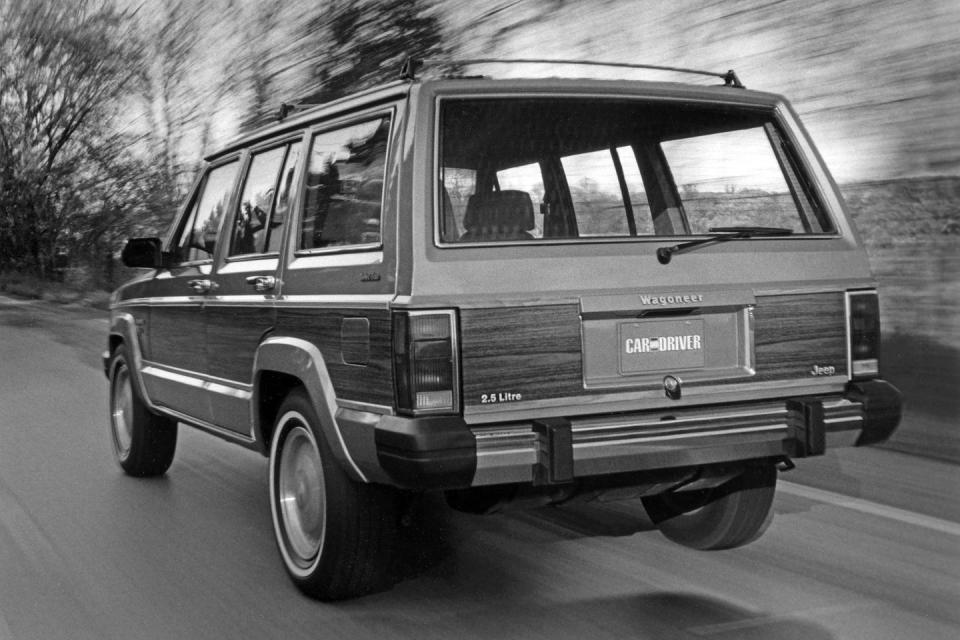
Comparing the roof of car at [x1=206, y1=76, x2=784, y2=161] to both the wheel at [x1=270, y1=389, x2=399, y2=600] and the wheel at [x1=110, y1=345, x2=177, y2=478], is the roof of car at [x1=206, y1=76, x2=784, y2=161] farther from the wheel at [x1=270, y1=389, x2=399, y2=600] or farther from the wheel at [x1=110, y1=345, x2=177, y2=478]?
the wheel at [x1=110, y1=345, x2=177, y2=478]

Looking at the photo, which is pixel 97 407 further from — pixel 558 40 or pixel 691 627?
pixel 691 627

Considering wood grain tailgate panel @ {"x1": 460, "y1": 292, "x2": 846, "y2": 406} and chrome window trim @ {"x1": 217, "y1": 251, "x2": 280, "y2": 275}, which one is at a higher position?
chrome window trim @ {"x1": 217, "y1": 251, "x2": 280, "y2": 275}

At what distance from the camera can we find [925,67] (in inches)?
287

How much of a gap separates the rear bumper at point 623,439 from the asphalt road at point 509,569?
0.55m

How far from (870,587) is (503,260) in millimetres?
1816

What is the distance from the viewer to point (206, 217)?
5625 mm

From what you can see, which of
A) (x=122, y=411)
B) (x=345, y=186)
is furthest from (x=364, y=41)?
(x=345, y=186)

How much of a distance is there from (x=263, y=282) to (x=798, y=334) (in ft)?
6.79

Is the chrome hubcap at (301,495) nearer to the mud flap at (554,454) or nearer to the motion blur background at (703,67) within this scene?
the mud flap at (554,454)

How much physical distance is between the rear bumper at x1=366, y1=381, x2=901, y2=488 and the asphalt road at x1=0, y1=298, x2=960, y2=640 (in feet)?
1.79

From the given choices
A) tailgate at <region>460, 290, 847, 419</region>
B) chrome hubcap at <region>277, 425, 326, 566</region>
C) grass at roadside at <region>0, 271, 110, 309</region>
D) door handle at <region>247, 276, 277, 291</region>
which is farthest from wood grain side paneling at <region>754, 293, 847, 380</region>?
grass at roadside at <region>0, 271, 110, 309</region>

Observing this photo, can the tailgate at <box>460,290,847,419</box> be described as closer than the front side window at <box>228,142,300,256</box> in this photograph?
Yes

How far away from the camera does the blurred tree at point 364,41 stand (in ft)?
39.7

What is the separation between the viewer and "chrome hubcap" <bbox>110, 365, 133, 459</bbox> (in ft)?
22.3
